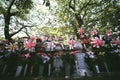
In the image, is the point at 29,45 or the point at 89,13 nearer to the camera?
the point at 29,45

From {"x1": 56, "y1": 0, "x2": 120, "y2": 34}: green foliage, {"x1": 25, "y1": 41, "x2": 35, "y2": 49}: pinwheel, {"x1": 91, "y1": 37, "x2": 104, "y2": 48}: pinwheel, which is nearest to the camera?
{"x1": 91, "y1": 37, "x2": 104, "y2": 48}: pinwheel

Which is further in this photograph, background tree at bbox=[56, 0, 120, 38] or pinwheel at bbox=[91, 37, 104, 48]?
background tree at bbox=[56, 0, 120, 38]

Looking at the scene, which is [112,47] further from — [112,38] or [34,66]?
[34,66]

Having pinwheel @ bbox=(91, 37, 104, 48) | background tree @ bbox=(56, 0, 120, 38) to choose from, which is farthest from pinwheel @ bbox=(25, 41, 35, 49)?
background tree @ bbox=(56, 0, 120, 38)

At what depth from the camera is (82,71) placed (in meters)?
6.62

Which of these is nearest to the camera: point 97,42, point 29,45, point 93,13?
point 97,42

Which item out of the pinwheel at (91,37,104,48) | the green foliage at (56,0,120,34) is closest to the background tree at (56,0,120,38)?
the green foliage at (56,0,120,34)

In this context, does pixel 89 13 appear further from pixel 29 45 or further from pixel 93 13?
pixel 29 45

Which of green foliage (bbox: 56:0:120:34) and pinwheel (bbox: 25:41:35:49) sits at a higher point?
green foliage (bbox: 56:0:120:34)

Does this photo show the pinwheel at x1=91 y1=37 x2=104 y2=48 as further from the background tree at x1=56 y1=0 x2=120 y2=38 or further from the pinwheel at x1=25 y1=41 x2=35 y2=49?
the background tree at x1=56 y1=0 x2=120 y2=38

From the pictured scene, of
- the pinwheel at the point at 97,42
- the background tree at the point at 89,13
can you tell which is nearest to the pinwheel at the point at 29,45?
the pinwheel at the point at 97,42

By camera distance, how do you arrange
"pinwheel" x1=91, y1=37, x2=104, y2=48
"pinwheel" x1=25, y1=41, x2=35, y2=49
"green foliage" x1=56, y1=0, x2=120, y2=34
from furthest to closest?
"green foliage" x1=56, y1=0, x2=120, y2=34
"pinwheel" x1=25, y1=41, x2=35, y2=49
"pinwheel" x1=91, y1=37, x2=104, y2=48

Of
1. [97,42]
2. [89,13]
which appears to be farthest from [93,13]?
[97,42]

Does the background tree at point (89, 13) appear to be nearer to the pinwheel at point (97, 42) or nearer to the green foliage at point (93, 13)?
the green foliage at point (93, 13)
